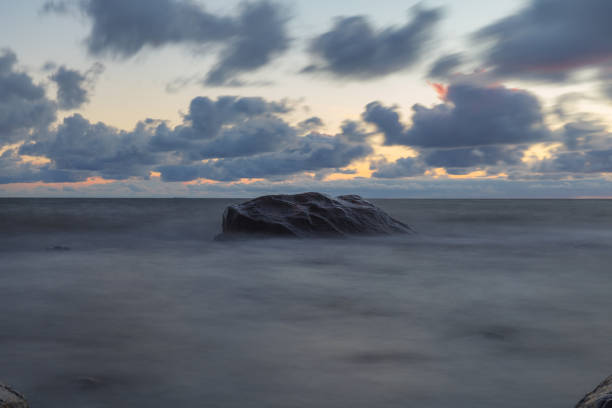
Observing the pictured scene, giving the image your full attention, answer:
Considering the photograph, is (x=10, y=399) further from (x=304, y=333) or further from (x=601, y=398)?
(x=601, y=398)

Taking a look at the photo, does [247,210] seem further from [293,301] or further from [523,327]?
[523,327]

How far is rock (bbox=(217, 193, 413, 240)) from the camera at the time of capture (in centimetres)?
1234

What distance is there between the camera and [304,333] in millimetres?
4160

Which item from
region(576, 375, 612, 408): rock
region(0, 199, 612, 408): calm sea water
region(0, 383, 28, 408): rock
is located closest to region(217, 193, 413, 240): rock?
region(0, 199, 612, 408): calm sea water

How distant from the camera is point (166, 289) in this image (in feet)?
20.1

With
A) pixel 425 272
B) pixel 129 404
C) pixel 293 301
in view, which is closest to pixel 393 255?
pixel 425 272

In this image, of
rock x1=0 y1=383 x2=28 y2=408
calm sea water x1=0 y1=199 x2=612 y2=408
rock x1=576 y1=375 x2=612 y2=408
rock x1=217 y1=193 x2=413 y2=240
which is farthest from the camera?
rock x1=217 y1=193 x2=413 y2=240

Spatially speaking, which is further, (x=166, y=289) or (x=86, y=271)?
(x=86, y=271)

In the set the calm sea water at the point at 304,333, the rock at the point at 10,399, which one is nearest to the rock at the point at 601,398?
the calm sea water at the point at 304,333

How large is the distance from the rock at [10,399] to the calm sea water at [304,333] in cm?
49

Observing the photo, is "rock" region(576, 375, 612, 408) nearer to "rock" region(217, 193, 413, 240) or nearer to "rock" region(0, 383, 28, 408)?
"rock" region(0, 383, 28, 408)

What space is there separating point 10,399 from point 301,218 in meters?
10.5

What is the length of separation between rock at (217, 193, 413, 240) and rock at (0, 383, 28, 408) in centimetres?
988

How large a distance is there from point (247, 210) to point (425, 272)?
663 centimetres
